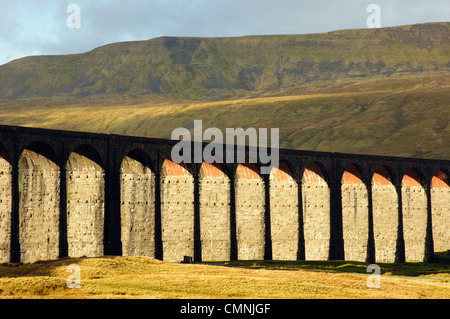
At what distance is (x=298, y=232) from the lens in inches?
2771

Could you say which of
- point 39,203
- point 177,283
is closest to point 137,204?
point 39,203

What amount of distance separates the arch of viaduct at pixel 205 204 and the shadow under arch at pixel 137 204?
0.28 feet

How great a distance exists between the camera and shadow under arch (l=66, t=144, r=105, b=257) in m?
55.1

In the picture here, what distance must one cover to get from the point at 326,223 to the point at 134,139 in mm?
25765

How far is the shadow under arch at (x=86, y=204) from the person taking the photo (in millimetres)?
55094

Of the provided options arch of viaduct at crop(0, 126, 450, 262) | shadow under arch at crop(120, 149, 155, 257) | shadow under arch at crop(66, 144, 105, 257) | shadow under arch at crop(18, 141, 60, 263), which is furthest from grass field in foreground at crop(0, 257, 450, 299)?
shadow under arch at crop(120, 149, 155, 257)

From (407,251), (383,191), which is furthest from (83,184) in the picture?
(407,251)

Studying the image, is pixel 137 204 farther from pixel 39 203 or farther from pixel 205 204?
pixel 39 203

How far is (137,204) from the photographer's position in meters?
58.8

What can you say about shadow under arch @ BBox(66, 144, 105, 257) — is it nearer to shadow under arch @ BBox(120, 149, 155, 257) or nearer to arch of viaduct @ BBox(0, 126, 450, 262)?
arch of viaduct @ BBox(0, 126, 450, 262)

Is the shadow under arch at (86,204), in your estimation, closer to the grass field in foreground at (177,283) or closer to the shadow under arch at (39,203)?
the shadow under arch at (39,203)

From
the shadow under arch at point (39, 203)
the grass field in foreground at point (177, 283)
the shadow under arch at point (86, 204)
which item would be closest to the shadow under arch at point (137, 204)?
the shadow under arch at point (86, 204)
